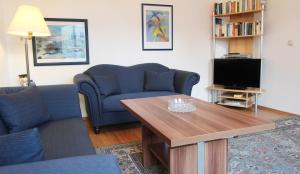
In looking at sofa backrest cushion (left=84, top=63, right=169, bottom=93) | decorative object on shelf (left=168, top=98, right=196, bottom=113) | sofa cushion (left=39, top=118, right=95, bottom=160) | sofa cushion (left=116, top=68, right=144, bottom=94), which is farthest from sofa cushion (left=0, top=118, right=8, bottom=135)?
sofa cushion (left=116, top=68, right=144, bottom=94)

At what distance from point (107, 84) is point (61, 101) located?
1155 mm

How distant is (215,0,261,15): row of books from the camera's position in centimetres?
416

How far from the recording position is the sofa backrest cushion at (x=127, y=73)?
387 cm

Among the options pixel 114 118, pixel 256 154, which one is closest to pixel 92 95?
pixel 114 118

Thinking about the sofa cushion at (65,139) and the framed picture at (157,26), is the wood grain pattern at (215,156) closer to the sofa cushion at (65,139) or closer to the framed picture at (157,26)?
the sofa cushion at (65,139)

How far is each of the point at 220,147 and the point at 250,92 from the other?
2.67 m

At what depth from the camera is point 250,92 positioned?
13.8 ft

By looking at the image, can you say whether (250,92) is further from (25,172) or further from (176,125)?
(25,172)

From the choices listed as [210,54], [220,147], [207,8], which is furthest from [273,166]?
[207,8]

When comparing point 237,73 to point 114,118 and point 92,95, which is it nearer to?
point 114,118

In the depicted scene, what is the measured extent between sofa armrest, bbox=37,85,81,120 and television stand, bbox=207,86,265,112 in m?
2.86

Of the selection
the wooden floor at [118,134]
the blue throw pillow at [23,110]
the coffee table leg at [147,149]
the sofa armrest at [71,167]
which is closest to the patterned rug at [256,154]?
the coffee table leg at [147,149]

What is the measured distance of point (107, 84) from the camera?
3.57 meters

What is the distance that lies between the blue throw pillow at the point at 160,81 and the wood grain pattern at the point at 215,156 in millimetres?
2087
